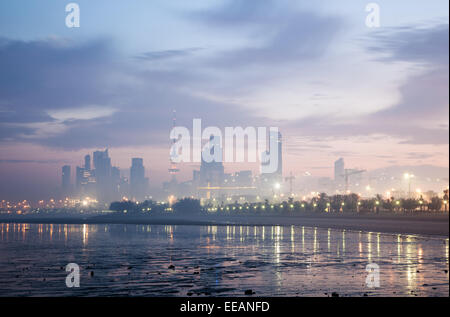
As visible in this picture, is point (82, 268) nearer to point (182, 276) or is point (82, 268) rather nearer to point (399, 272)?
point (182, 276)

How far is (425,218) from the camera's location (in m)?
150
